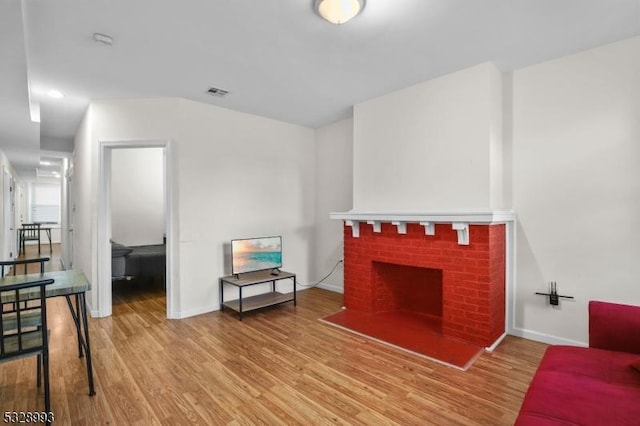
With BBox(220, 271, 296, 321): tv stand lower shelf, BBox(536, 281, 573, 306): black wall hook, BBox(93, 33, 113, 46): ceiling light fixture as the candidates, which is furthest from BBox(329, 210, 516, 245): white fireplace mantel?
BBox(93, 33, 113, 46): ceiling light fixture

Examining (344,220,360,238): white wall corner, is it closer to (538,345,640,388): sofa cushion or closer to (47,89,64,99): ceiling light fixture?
(538,345,640,388): sofa cushion

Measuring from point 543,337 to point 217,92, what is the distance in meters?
4.02

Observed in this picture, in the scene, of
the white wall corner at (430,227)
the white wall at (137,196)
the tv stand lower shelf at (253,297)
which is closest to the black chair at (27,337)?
the tv stand lower shelf at (253,297)

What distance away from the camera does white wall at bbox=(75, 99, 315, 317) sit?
139 inches

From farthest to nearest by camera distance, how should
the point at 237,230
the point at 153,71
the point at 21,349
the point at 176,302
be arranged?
the point at 237,230 → the point at 176,302 → the point at 153,71 → the point at 21,349

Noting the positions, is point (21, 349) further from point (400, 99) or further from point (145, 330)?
point (400, 99)

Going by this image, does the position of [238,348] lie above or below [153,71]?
below

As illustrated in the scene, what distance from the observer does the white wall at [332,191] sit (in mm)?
4488

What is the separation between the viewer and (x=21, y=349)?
1.70 meters

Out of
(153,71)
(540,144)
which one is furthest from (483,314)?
(153,71)

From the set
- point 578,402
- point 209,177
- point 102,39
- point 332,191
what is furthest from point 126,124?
point 578,402

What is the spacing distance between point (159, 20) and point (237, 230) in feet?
8.12

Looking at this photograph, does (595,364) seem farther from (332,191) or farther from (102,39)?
(102,39)

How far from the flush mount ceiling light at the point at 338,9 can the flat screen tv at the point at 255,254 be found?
257 centimetres
